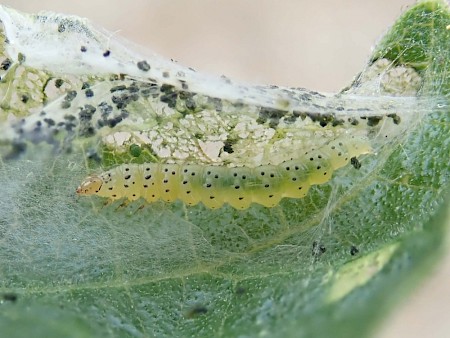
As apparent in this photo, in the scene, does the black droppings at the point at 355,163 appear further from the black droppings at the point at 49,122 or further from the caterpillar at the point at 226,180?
the black droppings at the point at 49,122

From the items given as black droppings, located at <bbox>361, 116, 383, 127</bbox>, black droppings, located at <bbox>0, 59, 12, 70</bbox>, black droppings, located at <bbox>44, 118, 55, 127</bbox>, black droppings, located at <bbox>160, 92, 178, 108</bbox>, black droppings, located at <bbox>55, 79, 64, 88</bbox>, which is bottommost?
black droppings, located at <bbox>361, 116, 383, 127</bbox>

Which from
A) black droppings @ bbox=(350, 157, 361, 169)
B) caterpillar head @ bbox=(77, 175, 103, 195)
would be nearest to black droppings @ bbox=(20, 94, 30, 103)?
caterpillar head @ bbox=(77, 175, 103, 195)

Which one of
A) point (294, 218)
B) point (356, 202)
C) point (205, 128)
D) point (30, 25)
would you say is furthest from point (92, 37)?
point (356, 202)

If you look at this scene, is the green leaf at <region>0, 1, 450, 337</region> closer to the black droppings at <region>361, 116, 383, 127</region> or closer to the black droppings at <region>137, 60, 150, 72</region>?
the black droppings at <region>361, 116, 383, 127</region>

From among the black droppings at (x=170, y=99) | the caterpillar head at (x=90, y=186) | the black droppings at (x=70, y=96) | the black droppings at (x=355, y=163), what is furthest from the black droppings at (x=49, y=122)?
the black droppings at (x=355, y=163)

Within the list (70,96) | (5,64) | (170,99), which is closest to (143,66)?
(170,99)

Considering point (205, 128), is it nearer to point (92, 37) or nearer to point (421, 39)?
point (92, 37)
